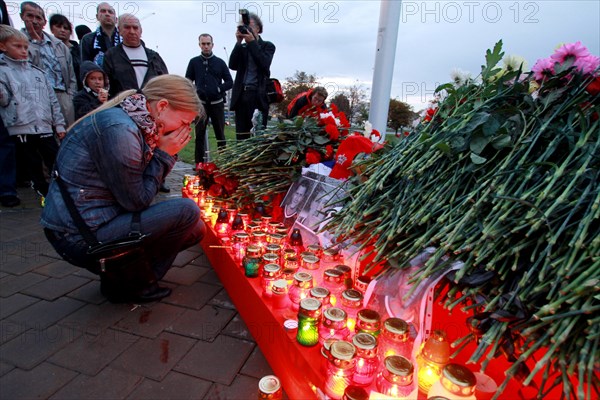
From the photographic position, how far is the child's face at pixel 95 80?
3.78 m

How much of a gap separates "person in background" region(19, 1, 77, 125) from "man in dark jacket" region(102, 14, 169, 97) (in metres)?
0.88

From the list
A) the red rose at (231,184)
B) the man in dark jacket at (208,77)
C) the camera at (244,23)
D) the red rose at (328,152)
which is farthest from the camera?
the man in dark jacket at (208,77)

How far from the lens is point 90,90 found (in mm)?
3873

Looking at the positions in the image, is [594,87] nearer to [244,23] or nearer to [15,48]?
[244,23]

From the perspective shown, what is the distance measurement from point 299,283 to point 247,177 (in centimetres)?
156

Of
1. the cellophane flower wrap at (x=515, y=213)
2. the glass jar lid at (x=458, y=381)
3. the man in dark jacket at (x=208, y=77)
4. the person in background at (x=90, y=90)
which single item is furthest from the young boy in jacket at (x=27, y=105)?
the glass jar lid at (x=458, y=381)

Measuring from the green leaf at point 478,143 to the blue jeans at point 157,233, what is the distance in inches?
67.4

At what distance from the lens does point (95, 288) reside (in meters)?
2.34

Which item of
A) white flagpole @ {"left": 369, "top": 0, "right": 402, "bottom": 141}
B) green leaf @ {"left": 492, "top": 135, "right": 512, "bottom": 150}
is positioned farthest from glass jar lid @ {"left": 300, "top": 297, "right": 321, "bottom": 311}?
white flagpole @ {"left": 369, "top": 0, "right": 402, "bottom": 141}

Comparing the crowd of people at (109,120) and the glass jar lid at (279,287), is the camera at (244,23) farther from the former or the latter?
the glass jar lid at (279,287)

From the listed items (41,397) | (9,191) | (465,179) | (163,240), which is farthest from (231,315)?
(9,191)

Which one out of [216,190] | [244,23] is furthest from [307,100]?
[216,190]

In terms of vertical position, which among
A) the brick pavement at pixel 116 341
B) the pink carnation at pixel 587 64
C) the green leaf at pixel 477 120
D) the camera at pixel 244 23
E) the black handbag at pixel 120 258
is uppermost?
the camera at pixel 244 23

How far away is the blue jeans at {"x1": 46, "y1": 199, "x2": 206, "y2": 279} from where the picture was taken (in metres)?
1.91
